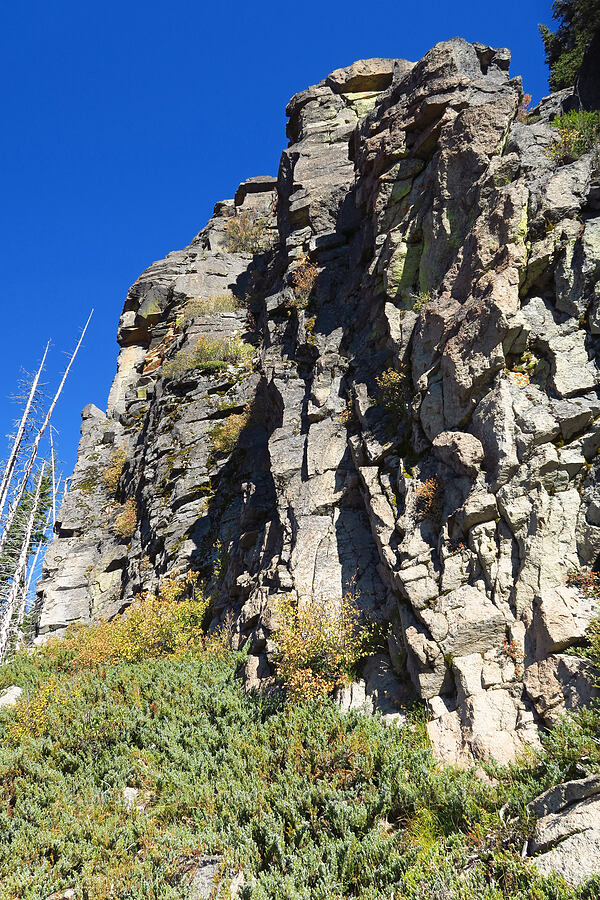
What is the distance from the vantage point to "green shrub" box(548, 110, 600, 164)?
12.3m

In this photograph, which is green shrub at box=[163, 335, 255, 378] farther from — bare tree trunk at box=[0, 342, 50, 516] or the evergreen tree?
the evergreen tree

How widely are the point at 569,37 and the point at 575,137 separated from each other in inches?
684

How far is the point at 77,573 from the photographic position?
2564cm

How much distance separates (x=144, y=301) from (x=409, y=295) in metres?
25.1

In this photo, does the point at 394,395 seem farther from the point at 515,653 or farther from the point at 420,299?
the point at 515,653

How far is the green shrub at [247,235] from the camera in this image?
36031 millimetres

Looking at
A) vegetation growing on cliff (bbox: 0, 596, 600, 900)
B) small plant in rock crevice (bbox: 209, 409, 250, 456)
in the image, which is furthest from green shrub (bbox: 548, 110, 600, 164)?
small plant in rock crevice (bbox: 209, 409, 250, 456)

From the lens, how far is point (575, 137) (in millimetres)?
12547

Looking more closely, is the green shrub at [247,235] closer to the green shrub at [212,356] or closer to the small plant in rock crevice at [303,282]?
the green shrub at [212,356]

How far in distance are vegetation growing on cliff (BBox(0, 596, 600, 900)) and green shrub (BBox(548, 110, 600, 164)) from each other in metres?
11.9

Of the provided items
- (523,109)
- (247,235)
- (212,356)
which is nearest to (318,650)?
(523,109)

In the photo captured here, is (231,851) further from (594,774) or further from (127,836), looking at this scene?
(594,774)

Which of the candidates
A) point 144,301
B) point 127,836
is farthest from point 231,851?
point 144,301

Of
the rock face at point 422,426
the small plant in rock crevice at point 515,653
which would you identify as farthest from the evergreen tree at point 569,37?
the small plant in rock crevice at point 515,653
